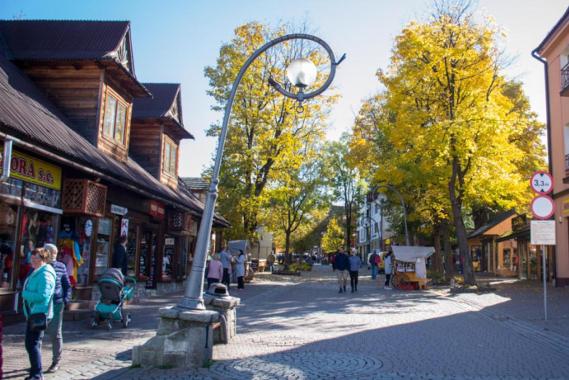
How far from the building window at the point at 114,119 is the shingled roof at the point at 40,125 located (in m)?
1.46

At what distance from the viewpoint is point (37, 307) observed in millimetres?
6609

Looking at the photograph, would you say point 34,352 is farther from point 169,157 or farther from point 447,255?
point 447,255

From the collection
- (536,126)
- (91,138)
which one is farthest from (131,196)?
(536,126)

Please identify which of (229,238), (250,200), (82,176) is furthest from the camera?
(229,238)

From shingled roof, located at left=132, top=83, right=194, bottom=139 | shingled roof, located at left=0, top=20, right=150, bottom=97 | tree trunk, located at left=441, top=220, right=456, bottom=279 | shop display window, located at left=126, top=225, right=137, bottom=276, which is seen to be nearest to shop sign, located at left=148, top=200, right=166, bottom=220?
shop display window, located at left=126, top=225, right=137, bottom=276

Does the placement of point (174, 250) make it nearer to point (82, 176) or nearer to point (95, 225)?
point (95, 225)

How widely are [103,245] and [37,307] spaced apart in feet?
31.6

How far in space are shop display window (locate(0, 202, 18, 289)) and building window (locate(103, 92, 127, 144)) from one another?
5807 mm

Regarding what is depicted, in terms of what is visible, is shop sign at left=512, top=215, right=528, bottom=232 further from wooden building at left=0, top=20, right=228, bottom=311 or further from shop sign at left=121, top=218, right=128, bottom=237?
shop sign at left=121, top=218, right=128, bottom=237

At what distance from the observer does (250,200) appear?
97.9 feet

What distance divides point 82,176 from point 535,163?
31163 mm

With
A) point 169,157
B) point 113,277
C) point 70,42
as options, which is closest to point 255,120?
point 169,157

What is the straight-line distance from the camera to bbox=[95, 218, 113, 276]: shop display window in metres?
15.6

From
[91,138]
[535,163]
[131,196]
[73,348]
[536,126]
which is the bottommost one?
[73,348]
